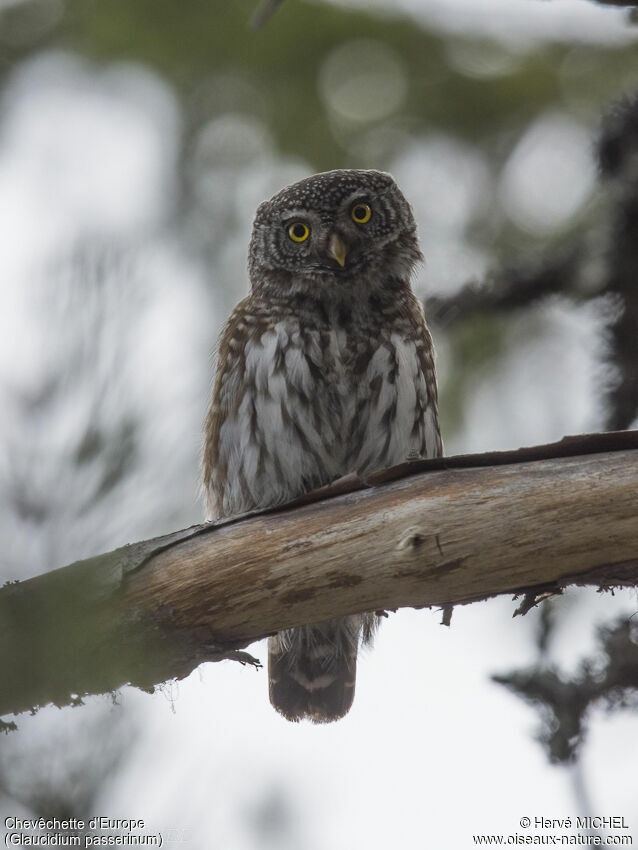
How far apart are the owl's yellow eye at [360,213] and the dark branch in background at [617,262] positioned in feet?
5.31

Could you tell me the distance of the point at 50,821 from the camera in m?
1.59

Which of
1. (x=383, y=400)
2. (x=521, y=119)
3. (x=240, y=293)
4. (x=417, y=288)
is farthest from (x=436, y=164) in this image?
(x=383, y=400)

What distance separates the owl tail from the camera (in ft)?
15.6

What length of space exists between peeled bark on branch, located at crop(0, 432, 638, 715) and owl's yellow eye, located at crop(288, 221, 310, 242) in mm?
2146

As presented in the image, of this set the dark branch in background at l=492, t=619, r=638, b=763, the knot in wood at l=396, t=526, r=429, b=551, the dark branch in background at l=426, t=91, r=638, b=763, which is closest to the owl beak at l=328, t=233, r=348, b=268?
the dark branch in background at l=426, t=91, r=638, b=763

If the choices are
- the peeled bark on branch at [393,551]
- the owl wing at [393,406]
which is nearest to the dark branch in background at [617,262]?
the peeled bark on branch at [393,551]

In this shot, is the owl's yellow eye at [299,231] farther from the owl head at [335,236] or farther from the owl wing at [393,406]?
the owl wing at [393,406]

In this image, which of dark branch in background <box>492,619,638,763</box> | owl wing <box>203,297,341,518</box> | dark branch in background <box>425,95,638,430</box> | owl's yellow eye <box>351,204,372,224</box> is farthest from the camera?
owl's yellow eye <box>351,204,372,224</box>

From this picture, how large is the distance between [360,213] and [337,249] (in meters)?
0.33

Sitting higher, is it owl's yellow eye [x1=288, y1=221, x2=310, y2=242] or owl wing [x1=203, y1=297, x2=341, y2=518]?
owl's yellow eye [x1=288, y1=221, x2=310, y2=242]

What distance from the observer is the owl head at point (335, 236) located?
4.86 meters

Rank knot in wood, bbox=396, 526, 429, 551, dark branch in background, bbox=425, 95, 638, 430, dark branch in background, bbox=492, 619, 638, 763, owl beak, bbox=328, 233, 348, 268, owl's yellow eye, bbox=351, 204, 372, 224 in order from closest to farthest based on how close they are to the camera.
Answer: dark branch in background, bbox=492, 619, 638, 763 < knot in wood, bbox=396, 526, 429, 551 < dark branch in background, bbox=425, 95, 638, 430 < owl beak, bbox=328, 233, 348, 268 < owl's yellow eye, bbox=351, 204, 372, 224

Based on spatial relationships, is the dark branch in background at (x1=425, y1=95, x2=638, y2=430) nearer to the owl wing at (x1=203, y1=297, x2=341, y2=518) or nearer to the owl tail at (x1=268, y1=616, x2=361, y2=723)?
the owl wing at (x1=203, y1=297, x2=341, y2=518)

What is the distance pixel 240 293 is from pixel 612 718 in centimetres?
323
